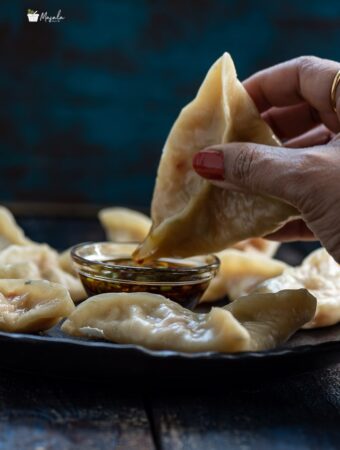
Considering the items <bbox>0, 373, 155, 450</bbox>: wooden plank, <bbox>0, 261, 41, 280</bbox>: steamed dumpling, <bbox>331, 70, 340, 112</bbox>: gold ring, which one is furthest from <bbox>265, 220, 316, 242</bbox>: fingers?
<bbox>0, 373, 155, 450</bbox>: wooden plank

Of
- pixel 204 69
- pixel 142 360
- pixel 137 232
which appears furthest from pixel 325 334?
pixel 204 69

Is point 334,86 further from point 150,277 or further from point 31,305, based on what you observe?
point 31,305

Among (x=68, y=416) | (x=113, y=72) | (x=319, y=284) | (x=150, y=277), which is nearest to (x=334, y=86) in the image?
(x=319, y=284)

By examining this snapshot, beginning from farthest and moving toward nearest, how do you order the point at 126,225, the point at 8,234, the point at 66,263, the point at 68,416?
1. the point at 126,225
2. the point at 8,234
3. the point at 66,263
4. the point at 68,416

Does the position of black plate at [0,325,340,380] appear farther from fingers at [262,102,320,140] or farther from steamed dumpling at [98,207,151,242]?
steamed dumpling at [98,207,151,242]

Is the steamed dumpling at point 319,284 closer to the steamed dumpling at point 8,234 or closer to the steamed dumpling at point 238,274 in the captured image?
the steamed dumpling at point 238,274

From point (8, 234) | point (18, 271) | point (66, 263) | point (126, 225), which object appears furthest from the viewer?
point (126, 225)

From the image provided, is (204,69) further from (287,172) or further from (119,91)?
(287,172)
